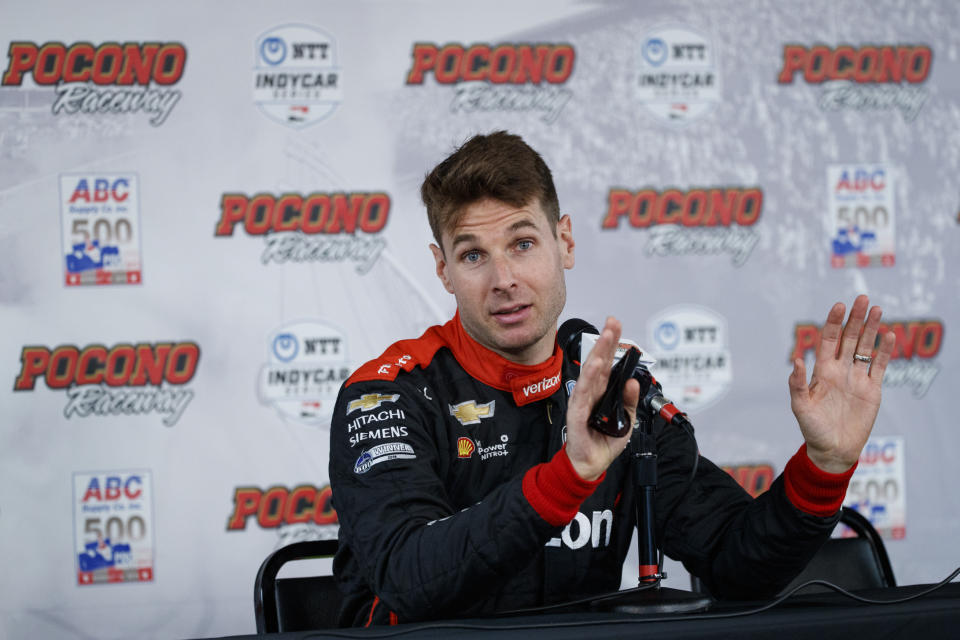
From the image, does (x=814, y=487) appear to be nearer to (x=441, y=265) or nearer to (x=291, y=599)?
(x=441, y=265)

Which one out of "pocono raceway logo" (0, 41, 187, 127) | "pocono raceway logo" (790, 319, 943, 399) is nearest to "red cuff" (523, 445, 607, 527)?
"pocono raceway logo" (0, 41, 187, 127)

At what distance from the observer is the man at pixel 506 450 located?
4.45 ft

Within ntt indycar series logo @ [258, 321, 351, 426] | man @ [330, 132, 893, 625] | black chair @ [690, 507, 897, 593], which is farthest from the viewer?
ntt indycar series logo @ [258, 321, 351, 426]

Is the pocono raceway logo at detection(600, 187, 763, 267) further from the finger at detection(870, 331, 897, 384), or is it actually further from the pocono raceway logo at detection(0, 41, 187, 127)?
the finger at detection(870, 331, 897, 384)

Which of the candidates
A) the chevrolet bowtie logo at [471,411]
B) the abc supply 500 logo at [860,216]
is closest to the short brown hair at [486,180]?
the chevrolet bowtie logo at [471,411]

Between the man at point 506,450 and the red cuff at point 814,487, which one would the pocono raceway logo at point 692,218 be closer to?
the man at point 506,450

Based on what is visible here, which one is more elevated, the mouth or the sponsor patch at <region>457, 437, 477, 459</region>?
the mouth

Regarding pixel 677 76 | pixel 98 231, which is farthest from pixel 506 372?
pixel 677 76

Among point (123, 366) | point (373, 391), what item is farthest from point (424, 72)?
point (373, 391)

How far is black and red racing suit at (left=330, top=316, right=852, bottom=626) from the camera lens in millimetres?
1243

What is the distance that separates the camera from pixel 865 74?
3334 millimetres

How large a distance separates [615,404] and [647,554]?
8.3 inches

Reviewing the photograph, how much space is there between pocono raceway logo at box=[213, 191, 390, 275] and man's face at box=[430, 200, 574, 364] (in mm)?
1447

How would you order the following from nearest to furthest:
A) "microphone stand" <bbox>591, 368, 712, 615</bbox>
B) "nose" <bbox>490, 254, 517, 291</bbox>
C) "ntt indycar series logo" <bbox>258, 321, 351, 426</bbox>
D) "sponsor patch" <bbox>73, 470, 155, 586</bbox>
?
"microphone stand" <bbox>591, 368, 712, 615</bbox>
"nose" <bbox>490, 254, 517, 291</bbox>
"sponsor patch" <bbox>73, 470, 155, 586</bbox>
"ntt indycar series logo" <bbox>258, 321, 351, 426</bbox>
